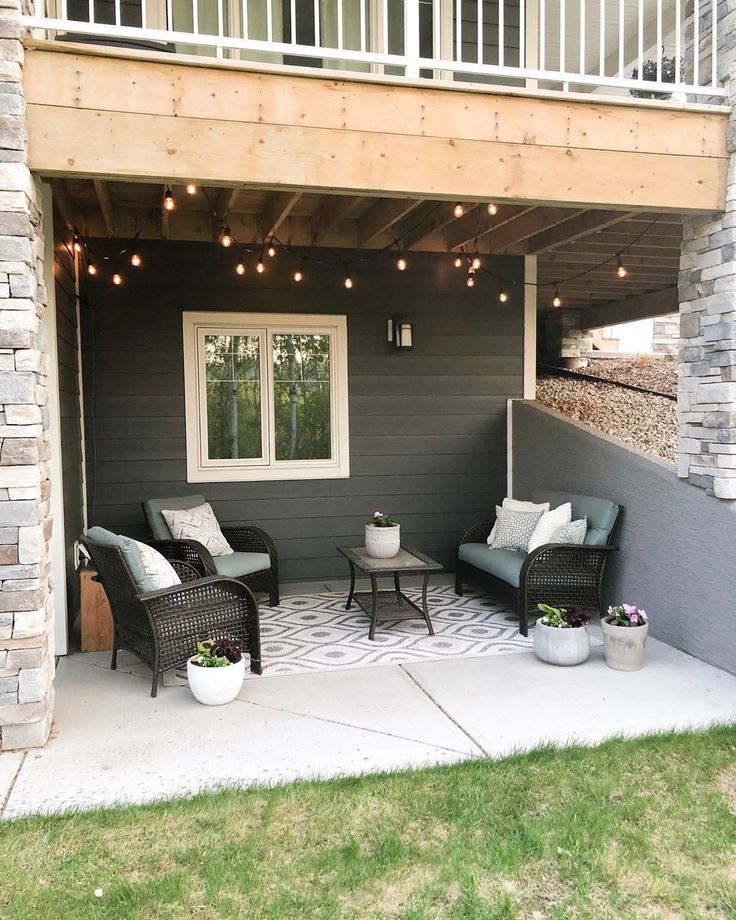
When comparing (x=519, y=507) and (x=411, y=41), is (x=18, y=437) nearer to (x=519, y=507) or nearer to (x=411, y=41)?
(x=411, y=41)

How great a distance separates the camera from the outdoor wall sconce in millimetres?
6097

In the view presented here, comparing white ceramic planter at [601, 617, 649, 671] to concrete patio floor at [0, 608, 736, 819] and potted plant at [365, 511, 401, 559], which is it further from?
potted plant at [365, 511, 401, 559]

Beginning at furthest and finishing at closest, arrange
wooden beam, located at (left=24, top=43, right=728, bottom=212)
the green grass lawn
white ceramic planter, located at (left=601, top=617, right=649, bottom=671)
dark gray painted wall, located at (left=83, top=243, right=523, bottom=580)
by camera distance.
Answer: dark gray painted wall, located at (left=83, top=243, right=523, bottom=580) → white ceramic planter, located at (left=601, top=617, right=649, bottom=671) → wooden beam, located at (left=24, top=43, right=728, bottom=212) → the green grass lawn

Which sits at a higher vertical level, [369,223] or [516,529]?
[369,223]

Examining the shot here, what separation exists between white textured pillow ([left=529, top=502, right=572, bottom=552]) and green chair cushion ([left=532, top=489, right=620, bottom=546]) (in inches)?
4.5

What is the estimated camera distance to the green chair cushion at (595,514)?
4742mm

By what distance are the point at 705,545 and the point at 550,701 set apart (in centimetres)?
127

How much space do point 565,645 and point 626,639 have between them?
317 mm

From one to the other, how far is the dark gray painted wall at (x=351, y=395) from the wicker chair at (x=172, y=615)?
1858mm

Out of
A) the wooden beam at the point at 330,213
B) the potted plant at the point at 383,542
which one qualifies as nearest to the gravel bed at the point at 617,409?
the potted plant at the point at 383,542

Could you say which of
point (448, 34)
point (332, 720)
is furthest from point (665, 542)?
point (448, 34)

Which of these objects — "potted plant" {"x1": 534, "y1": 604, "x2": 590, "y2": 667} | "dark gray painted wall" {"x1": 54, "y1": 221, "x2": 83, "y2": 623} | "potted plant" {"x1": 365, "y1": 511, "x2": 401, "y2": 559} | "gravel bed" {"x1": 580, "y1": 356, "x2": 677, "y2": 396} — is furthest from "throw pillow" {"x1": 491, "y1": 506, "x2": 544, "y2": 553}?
"gravel bed" {"x1": 580, "y1": 356, "x2": 677, "y2": 396}

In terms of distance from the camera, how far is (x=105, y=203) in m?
4.75

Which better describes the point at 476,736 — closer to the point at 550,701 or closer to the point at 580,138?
the point at 550,701
